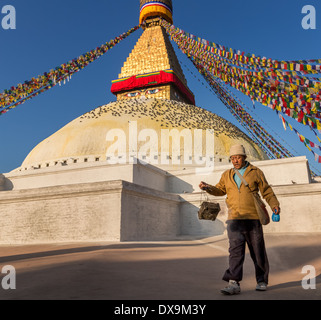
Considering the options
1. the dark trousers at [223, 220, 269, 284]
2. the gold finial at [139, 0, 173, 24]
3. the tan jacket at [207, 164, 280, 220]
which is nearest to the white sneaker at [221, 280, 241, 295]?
the dark trousers at [223, 220, 269, 284]

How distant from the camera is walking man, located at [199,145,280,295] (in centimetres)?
295

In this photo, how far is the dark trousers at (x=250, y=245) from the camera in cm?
297

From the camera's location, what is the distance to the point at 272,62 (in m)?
8.02

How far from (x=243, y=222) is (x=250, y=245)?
25 cm

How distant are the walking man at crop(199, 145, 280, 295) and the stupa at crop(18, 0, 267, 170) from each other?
11.1 m

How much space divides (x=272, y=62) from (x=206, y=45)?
461 centimetres

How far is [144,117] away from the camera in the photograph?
17.1 m

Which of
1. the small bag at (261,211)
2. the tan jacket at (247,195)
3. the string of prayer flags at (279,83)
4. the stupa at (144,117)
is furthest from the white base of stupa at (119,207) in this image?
the small bag at (261,211)

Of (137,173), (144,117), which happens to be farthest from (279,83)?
(144,117)

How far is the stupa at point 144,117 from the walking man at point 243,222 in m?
11.1

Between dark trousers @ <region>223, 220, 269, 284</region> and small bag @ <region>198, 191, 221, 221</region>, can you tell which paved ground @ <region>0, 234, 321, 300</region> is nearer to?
dark trousers @ <region>223, 220, 269, 284</region>

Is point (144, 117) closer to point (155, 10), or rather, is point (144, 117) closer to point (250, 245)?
point (155, 10)

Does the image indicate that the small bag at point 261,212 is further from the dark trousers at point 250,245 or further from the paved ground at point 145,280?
the paved ground at point 145,280
